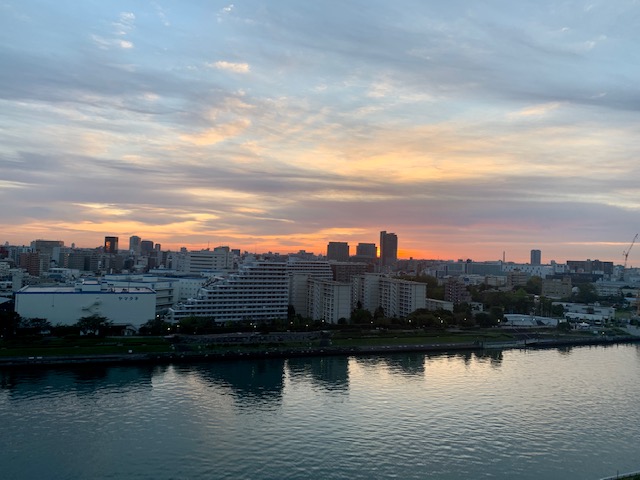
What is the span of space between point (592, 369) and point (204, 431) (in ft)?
37.7

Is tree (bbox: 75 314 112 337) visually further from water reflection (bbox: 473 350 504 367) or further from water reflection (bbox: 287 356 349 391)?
water reflection (bbox: 473 350 504 367)

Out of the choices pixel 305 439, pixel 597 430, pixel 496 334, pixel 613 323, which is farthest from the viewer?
pixel 613 323

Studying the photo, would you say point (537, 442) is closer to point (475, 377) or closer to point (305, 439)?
point (305, 439)

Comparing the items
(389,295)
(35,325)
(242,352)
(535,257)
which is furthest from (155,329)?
(535,257)

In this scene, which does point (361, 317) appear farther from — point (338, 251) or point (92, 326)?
point (338, 251)

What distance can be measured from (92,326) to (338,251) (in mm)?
42487

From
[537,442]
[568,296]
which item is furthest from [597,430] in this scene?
[568,296]

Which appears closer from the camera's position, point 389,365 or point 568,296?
point 389,365

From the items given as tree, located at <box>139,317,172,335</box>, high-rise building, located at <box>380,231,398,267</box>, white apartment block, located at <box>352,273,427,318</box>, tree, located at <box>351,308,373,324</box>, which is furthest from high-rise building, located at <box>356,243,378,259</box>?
tree, located at <box>139,317,172,335</box>

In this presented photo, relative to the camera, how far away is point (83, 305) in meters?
16.8

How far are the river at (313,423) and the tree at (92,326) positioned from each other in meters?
2.95

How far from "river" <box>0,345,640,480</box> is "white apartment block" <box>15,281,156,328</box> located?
13.4ft

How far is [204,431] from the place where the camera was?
342 inches

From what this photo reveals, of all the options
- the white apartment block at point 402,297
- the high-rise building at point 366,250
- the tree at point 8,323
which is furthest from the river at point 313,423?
the high-rise building at point 366,250
